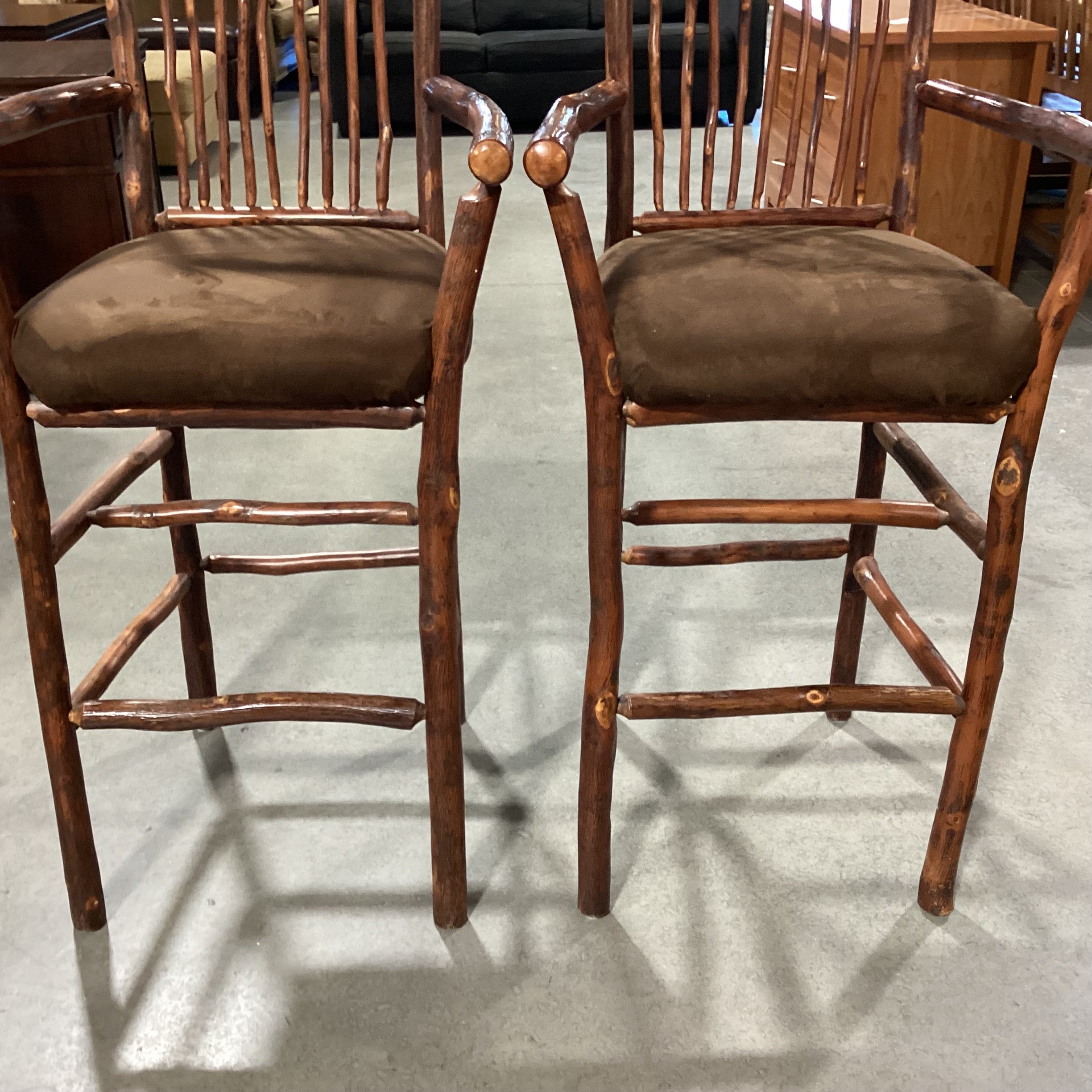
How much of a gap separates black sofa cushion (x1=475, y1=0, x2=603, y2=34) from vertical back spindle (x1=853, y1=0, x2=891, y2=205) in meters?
4.75

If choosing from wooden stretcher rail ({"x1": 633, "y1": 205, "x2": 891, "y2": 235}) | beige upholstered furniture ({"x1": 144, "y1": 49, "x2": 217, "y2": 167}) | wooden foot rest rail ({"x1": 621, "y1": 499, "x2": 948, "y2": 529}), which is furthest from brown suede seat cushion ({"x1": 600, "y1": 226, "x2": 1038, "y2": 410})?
beige upholstered furniture ({"x1": 144, "y1": 49, "x2": 217, "y2": 167})

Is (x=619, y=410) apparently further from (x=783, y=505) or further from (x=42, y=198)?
(x=42, y=198)

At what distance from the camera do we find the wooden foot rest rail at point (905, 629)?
1.22m

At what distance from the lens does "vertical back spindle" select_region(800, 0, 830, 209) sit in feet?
4.11

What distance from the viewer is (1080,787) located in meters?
1.43

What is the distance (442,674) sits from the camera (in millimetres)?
1104

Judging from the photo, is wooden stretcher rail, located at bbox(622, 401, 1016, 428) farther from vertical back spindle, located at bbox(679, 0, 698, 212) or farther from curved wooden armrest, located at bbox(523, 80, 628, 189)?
A: vertical back spindle, located at bbox(679, 0, 698, 212)

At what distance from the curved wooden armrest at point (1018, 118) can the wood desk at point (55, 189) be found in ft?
6.32

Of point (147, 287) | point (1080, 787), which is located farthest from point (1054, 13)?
point (147, 287)

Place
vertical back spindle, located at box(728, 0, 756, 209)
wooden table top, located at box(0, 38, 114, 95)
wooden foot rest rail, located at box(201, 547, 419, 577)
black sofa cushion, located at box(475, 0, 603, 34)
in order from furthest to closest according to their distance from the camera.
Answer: black sofa cushion, located at box(475, 0, 603, 34)
wooden table top, located at box(0, 38, 114, 95)
wooden foot rest rail, located at box(201, 547, 419, 577)
vertical back spindle, located at box(728, 0, 756, 209)

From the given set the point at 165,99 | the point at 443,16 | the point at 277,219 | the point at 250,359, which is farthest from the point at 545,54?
the point at 250,359

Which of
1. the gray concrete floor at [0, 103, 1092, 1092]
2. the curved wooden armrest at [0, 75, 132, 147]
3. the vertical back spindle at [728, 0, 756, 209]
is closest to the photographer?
the curved wooden armrest at [0, 75, 132, 147]

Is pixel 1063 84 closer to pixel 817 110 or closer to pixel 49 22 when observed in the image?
pixel 817 110

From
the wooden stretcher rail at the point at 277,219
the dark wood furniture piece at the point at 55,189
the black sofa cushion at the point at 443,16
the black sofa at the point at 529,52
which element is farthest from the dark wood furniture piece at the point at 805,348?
the black sofa cushion at the point at 443,16
